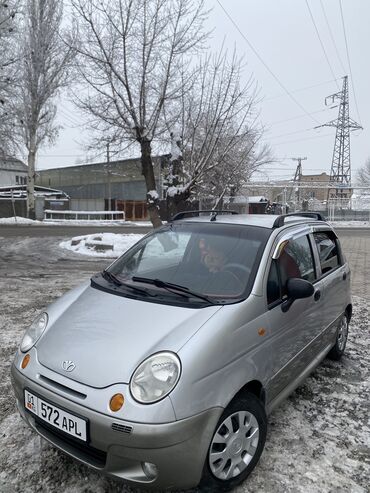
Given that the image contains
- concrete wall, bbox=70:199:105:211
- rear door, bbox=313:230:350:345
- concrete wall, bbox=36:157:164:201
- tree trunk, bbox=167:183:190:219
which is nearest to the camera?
rear door, bbox=313:230:350:345

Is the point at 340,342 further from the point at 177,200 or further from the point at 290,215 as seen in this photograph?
the point at 177,200

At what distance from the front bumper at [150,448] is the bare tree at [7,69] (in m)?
12.8

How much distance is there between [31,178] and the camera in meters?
28.6

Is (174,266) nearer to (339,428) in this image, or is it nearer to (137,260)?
(137,260)

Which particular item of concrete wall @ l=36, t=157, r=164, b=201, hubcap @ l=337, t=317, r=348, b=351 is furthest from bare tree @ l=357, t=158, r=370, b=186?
hubcap @ l=337, t=317, r=348, b=351

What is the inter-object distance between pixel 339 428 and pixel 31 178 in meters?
29.1

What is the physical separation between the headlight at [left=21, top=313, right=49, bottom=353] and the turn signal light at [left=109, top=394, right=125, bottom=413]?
87cm

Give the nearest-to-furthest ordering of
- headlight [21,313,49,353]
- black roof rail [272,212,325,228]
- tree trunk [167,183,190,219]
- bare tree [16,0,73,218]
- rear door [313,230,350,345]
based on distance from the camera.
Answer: headlight [21,313,49,353]
black roof rail [272,212,325,228]
rear door [313,230,350,345]
tree trunk [167,183,190,219]
bare tree [16,0,73,218]

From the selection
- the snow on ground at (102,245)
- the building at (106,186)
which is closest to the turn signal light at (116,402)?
the snow on ground at (102,245)

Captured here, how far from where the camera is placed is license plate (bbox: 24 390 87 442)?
2090 millimetres

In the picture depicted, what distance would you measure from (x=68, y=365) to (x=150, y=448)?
2.18ft

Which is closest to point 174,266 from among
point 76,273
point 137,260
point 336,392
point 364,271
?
point 137,260

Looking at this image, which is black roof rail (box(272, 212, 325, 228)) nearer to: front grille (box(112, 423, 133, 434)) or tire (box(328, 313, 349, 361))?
tire (box(328, 313, 349, 361))

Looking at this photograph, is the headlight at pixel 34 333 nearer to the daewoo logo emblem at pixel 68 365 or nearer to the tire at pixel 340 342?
the daewoo logo emblem at pixel 68 365
